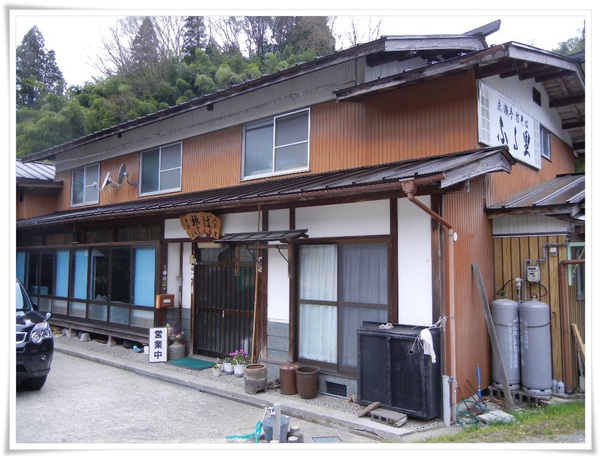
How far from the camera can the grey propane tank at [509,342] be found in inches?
299

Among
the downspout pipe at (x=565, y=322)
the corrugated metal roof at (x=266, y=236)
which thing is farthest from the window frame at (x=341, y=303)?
the downspout pipe at (x=565, y=322)

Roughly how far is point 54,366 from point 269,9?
844 cm

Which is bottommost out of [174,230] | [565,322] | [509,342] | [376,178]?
[509,342]

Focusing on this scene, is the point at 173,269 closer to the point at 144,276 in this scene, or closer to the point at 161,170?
the point at 144,276

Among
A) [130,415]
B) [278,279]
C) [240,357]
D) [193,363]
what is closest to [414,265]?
[278,279]

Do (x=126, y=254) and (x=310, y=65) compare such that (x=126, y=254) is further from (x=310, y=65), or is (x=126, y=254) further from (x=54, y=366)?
(x=310, y=65)

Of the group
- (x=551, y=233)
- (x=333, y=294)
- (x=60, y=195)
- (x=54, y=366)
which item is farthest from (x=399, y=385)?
(x=60, y=195)

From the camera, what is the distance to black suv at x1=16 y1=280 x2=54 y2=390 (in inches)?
297

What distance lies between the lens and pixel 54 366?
1033 centimetres

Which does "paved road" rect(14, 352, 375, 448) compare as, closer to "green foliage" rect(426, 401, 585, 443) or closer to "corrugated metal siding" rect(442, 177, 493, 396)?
"green foliage" rect(426, 401, 585, 443)

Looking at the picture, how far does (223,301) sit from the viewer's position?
398 inches

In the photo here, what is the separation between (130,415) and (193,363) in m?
2.90

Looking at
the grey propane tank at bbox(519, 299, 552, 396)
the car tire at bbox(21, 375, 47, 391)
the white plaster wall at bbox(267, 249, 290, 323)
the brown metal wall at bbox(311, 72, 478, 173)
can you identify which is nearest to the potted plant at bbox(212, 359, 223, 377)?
the white plaster wall at bbox(267, 249, 290, 323)

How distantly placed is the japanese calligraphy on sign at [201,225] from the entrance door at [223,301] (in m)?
0.43
